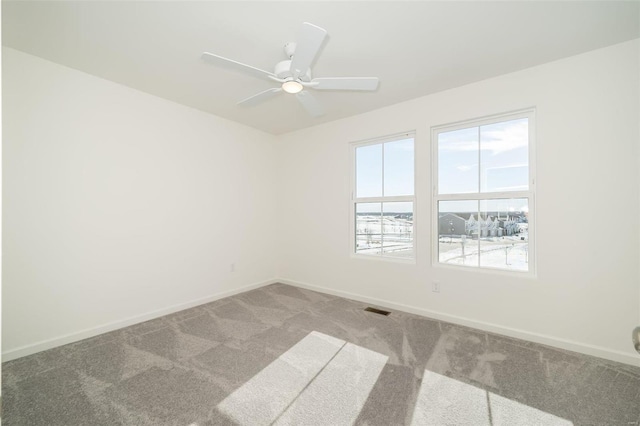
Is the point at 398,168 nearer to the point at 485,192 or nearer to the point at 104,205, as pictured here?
the point at 485,192

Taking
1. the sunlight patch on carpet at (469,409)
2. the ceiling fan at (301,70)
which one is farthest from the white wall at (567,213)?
the ceiling fan at (301,70)

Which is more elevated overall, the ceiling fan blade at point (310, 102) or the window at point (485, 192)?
the ceiling fan blade at point (310, 102)

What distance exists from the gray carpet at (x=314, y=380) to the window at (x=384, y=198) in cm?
108

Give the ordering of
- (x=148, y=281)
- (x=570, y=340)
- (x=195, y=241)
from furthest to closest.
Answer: (x=195, y=241)
(x=148, y=281)
(x=570, y=340)

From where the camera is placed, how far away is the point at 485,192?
3.37m

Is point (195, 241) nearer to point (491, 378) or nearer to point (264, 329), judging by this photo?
point (264, 329)

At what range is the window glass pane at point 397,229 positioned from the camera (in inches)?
154

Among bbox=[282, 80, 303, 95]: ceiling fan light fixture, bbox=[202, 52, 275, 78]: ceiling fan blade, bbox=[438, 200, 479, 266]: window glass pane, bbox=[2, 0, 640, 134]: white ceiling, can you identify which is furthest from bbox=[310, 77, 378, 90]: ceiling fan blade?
bbox=[438, 200, 479, 266]: window glass pane

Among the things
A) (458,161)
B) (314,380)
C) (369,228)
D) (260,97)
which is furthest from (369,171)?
(314,380)

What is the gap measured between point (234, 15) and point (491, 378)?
10.9ft

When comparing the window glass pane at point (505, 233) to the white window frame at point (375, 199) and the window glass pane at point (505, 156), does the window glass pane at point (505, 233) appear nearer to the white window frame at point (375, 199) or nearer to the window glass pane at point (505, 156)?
the window glass pane at point (505, 156)

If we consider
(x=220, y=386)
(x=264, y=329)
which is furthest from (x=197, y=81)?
(x=220, y=386)

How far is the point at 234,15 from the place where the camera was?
7.84ft

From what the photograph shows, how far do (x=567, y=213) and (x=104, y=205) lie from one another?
4.38 meters
